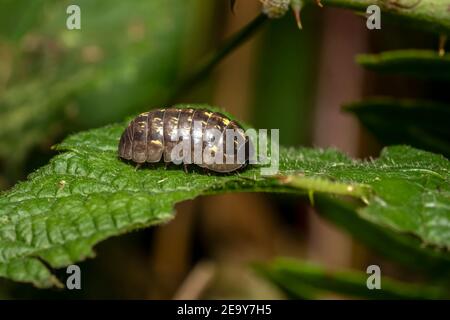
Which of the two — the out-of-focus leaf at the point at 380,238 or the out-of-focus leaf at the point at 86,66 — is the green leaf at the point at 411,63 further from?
the out-of-focus leaf at the point at 86,66

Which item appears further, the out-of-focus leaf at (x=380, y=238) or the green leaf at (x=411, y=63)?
the out-of-focus leaf at (x=380, y=238)

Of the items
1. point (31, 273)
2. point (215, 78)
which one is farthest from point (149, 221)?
point (215, 78)

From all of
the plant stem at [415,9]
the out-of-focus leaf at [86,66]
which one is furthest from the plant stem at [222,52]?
the out-of-focus leaf at [86,66]

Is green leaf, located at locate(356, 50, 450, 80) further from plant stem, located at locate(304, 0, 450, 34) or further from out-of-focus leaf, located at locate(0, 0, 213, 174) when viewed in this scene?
out-of-focus leaf, located at locate(0, 0, 213, 174)

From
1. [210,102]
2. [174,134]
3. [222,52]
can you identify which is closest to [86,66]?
[210,102]

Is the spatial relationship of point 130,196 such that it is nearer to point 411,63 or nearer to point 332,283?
point 411,63

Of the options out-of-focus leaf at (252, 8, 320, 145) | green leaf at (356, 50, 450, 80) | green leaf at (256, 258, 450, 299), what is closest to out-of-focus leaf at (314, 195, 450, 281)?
green leaf at (256, 258, 450, 299)
